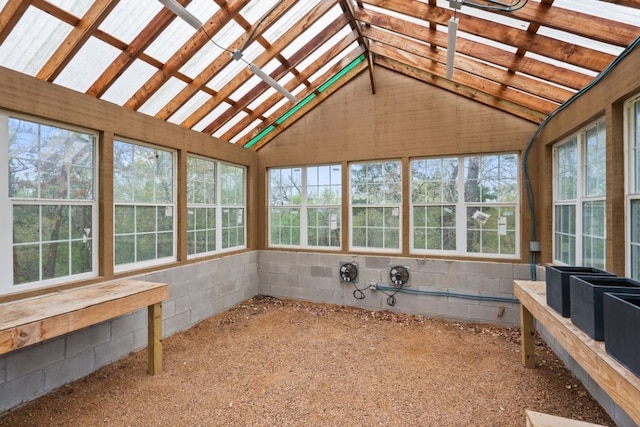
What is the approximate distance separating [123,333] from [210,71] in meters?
3.04

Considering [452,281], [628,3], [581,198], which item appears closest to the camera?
[628,3]

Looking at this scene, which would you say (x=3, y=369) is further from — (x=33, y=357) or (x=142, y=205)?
(x=142, y=205)

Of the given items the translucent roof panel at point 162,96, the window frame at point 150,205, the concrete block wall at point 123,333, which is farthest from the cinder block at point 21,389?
the translucent roof panel at point 162,96

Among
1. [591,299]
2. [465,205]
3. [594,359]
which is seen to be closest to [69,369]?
[594,359]

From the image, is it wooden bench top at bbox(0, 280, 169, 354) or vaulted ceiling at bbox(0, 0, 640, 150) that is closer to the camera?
wooden bench top at bbox(0, 280, 169, 354)

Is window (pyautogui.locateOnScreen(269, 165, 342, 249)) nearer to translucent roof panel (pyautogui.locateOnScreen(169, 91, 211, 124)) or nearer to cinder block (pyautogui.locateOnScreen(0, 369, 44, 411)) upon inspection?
translucent roof panel (pyautogui.locateOnScreen(169, 91, 211, 124))

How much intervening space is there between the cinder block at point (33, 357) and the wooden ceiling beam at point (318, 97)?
12.0ft

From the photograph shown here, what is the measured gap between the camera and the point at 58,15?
237cm

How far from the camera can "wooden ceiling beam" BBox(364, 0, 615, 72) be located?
8.30 feet

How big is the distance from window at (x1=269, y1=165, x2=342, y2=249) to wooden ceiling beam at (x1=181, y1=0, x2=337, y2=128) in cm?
179

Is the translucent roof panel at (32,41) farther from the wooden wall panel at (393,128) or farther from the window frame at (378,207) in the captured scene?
the window frame at (378,207)

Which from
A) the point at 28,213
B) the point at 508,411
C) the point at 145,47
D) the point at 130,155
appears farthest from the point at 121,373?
the point at 508,411

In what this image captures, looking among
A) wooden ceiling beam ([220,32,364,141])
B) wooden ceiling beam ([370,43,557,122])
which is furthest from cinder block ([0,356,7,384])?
wooden ceiling beam ([370,43,557,122])

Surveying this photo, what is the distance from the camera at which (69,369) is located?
284 centimetres
